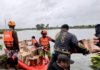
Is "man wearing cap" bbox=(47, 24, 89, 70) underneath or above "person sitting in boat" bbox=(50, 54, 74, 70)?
above

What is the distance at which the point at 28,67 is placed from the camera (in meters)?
6.27

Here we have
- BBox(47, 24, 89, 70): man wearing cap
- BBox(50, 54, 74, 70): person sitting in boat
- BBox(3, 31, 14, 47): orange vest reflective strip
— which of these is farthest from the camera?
BBox(3, 31, 14, 47): orange vest reflective strip

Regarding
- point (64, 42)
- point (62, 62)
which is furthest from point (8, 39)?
point (62, 62)

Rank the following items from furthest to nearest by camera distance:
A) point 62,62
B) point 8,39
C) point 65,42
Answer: point 8,39 < point 65,42 < point 62,62

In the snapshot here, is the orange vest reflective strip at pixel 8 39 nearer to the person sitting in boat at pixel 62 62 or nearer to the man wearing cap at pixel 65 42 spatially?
the man wearing cap at pixel 65 42

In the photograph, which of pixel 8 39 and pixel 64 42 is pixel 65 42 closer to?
pixel 64 42

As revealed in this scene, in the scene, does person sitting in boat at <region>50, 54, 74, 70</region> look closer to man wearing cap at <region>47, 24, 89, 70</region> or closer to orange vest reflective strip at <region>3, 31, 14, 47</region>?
man wearing cap at <region>47, 24, 89, 70</region>

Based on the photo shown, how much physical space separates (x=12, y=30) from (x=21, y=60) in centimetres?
278

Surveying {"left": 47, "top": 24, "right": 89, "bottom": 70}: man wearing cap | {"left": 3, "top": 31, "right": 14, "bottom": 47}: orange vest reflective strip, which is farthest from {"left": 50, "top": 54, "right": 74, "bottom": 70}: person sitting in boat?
{"left": 3, "top": 31, "right": 14, "bottom": 47}: orange vest reflective strip

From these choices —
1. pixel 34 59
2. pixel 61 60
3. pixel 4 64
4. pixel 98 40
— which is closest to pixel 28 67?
pixel 34 59

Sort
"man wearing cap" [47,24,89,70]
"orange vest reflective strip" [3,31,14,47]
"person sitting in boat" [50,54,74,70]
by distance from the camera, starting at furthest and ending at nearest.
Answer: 1. "orange vest reflective strip" [3,31,14,47]
2. "man wearing cap" [47,24,89,70]
3. "person sitting in boat" [50,54,74,70]

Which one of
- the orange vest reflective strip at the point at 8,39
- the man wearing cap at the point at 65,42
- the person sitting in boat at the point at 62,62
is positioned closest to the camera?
the person sitting in boat at the point at 62,62

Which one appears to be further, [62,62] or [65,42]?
[65,42]

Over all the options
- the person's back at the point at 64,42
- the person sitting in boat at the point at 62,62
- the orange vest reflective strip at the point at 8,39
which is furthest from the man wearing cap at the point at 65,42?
the orange vest reflective strip at the point at 8,39
